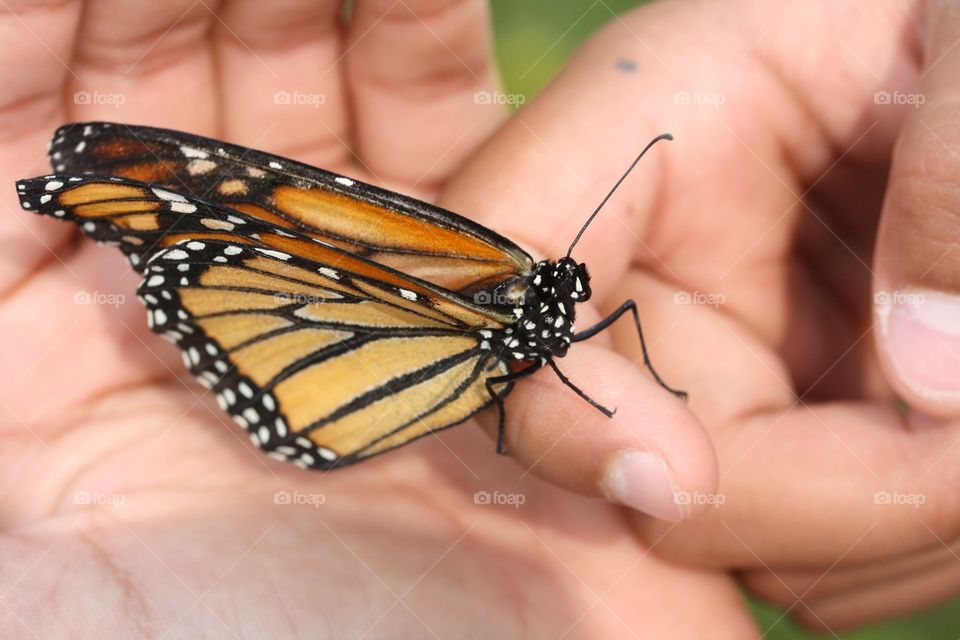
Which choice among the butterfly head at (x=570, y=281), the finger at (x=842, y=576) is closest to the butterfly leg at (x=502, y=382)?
the butterfly head at (x=570, y=281)

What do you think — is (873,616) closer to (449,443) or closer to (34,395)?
(449,443)

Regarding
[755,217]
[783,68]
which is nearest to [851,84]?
[783,68]

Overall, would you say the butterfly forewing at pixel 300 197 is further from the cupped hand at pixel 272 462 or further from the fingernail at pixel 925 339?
the fingernail at pixel 925 339

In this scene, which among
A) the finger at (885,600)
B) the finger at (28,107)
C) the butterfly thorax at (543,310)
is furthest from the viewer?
the finger at (885,600)

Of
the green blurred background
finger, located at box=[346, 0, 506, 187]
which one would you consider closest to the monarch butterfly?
finger, located at box=[346, 0, 506, 187]

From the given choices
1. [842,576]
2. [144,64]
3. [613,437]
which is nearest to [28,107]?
[144,64]

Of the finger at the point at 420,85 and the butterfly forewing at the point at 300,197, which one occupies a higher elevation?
the finger at the point at 420,85

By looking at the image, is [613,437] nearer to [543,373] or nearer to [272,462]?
[543,373]
